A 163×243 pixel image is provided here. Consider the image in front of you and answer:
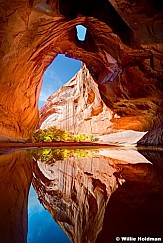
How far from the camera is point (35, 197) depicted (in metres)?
1.18

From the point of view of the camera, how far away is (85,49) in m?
6.86

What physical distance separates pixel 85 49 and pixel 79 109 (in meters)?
7.46

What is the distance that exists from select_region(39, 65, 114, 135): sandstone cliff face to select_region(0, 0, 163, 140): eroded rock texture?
405cm

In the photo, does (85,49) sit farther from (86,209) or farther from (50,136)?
(86,209)

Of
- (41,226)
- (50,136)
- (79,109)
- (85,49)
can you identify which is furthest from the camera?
(79,109)

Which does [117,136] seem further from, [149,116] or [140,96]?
[140,96]

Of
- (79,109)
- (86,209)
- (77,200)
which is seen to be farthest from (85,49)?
(79,109)

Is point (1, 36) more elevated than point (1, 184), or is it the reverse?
point (1, 36)

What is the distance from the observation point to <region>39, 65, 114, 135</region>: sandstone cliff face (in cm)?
1227

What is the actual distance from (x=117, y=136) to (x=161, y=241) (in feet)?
34.3

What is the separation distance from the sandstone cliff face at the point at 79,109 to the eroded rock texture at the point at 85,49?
159 inches

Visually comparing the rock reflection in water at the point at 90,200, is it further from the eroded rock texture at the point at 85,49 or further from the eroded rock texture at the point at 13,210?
the eroded rock texture at the point at 85,49

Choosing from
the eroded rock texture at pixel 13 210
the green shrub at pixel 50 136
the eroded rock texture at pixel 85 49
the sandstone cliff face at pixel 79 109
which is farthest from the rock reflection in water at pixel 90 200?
the sandstone cliff face at pixel 79 109

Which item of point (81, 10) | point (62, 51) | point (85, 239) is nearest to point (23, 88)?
point (62, 51)
